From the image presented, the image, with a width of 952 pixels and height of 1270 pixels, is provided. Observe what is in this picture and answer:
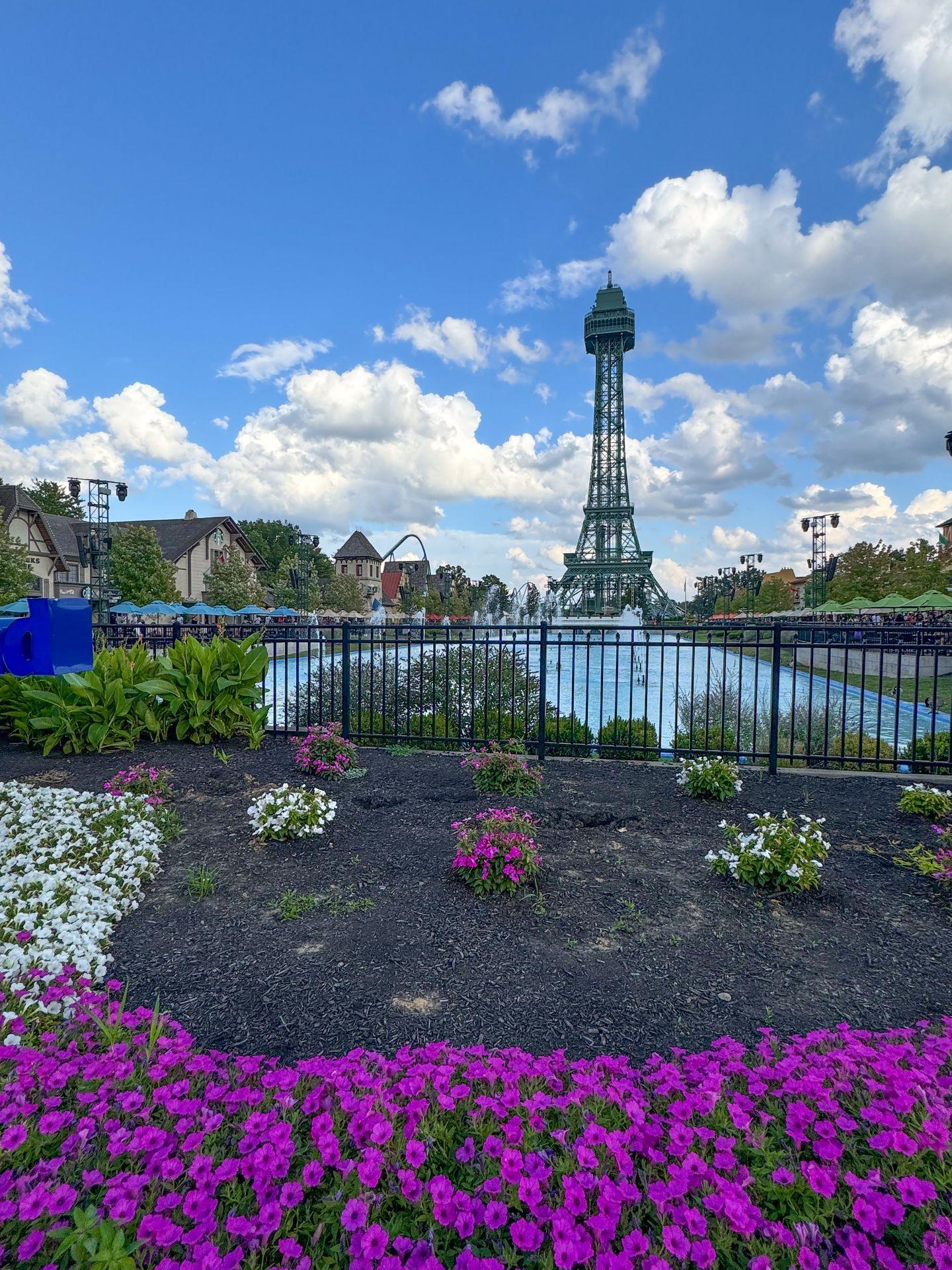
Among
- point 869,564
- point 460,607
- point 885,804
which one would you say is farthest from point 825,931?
point 460,607

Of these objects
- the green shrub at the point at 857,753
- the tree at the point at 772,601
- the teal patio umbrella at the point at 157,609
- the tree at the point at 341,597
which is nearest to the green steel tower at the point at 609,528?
the tree at the point at 772,601

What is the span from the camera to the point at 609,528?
70438 millimetres

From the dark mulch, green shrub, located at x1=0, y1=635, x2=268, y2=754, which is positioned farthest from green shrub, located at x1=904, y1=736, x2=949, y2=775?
the dark mulch

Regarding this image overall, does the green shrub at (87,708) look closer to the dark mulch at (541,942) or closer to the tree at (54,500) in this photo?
the dark mulch at (541,942)

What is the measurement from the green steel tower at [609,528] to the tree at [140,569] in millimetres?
43473

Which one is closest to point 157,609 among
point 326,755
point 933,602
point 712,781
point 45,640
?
point 326,755

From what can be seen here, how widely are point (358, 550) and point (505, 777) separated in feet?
306

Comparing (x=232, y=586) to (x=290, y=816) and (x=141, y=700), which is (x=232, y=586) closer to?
(x=141, y=700)

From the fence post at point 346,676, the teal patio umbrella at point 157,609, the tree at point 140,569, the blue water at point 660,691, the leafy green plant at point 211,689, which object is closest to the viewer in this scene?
the leafy green plant at point 211,689

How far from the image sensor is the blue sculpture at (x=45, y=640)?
15.1 feet

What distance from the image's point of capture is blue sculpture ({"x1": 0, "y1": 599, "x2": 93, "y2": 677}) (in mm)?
4598

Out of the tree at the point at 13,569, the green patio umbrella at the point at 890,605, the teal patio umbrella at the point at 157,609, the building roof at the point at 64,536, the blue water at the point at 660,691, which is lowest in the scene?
the blue water at the point at 660,691

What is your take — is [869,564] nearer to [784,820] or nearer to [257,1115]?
[784,820]

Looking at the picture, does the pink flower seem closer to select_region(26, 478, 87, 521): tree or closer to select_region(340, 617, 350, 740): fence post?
select_region(340, 617, 350, 740): fence post
